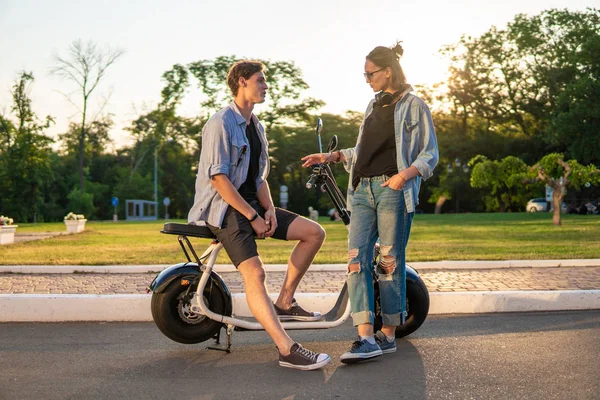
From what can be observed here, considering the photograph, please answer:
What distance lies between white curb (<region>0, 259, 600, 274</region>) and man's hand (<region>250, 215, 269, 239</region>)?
580cm

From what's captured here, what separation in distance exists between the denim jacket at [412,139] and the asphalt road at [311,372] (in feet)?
3.64

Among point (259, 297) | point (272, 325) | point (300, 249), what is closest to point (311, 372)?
point (272, 325)

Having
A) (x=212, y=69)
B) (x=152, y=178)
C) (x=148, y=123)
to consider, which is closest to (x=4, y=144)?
(x=148, y=123)

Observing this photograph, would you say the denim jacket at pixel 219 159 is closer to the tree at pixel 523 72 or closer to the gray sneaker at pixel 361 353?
the gray sneaker at pixel 361 353

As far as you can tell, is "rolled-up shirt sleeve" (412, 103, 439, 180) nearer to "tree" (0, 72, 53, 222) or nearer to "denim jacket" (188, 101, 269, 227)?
"denim jacket" (188, 101, 269, 227)

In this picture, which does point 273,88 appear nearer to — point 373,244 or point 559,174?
point 559,174

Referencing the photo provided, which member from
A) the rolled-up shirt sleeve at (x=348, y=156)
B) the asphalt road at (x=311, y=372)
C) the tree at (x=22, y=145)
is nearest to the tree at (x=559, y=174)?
the asphalt road at (x=311, y=372)

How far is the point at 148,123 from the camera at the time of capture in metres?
62.2

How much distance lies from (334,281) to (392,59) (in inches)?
Result: 181

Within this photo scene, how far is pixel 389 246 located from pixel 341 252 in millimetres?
9651

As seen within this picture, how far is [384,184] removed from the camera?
5047mm

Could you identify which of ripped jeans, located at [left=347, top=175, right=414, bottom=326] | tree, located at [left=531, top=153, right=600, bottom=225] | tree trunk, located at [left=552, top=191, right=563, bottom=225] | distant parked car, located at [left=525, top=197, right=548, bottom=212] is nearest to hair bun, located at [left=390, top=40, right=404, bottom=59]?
ripped jeans, located at [left=347, top=175, right=414, bottom=326]

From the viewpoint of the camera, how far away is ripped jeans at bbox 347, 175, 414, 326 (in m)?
5.12

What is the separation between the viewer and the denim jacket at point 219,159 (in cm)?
489
